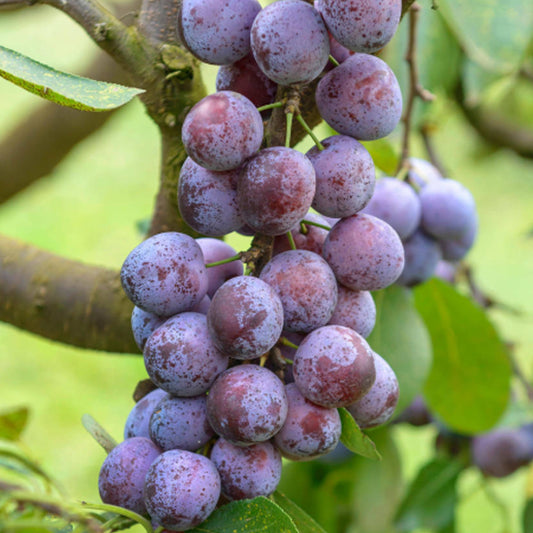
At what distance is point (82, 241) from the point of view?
262cm

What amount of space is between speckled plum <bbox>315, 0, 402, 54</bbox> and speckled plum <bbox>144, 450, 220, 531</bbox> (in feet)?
0.96

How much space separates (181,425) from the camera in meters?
0.47

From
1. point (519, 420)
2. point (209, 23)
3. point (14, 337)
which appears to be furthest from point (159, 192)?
point (14, 337)

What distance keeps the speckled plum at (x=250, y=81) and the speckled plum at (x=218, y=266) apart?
0.11 meters

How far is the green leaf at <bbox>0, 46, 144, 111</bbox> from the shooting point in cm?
43

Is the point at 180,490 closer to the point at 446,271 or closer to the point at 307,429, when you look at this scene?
the point at 307,429

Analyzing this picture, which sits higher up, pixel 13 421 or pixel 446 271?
pixel 13 421

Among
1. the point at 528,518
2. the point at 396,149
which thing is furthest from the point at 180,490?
the point at 396,149

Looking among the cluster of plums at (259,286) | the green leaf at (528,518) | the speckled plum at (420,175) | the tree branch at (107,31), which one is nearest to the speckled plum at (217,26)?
the cluster of plums at (259,286)

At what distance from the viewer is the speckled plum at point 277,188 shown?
45 cm

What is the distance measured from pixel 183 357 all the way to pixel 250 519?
12 centimetres

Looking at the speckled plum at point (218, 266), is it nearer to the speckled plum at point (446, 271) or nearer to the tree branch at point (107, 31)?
the tree branch at point (107, 31)

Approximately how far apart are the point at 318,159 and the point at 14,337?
2.23 metres

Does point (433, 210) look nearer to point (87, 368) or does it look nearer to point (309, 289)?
point (309, 289)
